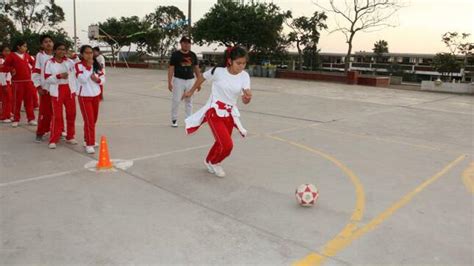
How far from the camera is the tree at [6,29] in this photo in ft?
155

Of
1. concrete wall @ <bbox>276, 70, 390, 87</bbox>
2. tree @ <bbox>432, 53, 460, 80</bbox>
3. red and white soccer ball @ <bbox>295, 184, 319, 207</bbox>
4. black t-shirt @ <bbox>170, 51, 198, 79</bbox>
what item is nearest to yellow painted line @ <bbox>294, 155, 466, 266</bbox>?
red and white soccer ball @ <bbox>295, 184, 319, 207</bbox>

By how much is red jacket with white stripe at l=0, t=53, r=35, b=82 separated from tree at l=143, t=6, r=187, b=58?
38520 mm

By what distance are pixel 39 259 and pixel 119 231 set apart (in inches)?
26.0

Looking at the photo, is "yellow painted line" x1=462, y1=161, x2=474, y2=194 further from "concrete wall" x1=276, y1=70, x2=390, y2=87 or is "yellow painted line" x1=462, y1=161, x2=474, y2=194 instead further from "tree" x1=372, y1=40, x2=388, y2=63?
"tree" x1=372, y1=40, x2=388, y2=63

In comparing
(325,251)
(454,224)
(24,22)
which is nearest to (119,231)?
(325,251)

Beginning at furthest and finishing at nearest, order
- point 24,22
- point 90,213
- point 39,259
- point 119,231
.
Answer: point 24,22 → point 90,213 → point 119,231 → point 39,259

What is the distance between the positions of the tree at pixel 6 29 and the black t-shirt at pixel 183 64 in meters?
47.0

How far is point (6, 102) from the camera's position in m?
8.61

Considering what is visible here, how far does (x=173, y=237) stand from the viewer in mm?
3367

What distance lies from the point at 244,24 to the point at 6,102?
24885 millimetres

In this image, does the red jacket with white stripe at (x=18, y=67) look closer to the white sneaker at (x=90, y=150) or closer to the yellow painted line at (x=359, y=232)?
the white sneaker at (x=90, y=150)

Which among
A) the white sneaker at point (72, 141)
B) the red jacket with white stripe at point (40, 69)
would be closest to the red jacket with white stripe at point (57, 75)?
the red jacket with white stripe at point (40, 69)

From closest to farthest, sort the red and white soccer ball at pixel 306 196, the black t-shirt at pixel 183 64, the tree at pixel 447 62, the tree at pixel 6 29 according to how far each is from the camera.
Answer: the red and white soccer ball at pixel 306 196
the black t-shirt at pixel 183 64
the tree at pixel 447 62
the tree at pixel 6 29

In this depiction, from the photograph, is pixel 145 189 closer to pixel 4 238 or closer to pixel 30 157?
pixel 4 238
